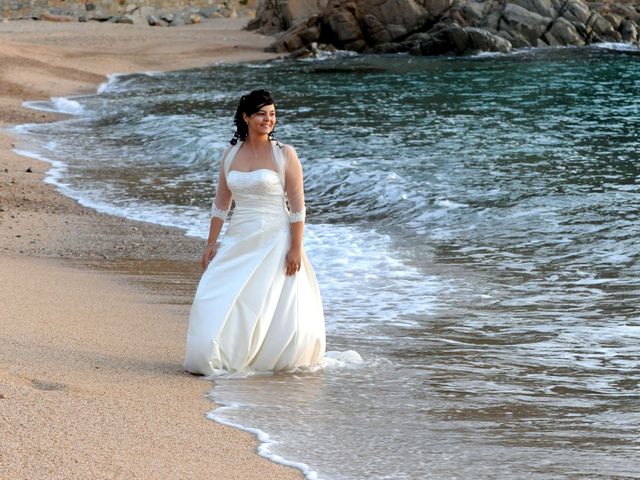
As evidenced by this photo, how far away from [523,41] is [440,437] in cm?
3601

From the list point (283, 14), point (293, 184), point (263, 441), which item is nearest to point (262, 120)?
point (293, 184)

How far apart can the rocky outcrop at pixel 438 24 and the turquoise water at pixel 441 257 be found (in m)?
13.8

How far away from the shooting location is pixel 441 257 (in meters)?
10.1

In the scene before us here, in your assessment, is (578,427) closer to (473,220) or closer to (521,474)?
(521,474)

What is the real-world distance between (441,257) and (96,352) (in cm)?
434

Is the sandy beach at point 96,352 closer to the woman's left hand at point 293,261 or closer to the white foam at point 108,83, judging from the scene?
the woman's left hand at point 293,261

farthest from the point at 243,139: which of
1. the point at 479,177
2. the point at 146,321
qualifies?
the point at 479,177

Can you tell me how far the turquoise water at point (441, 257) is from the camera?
5270mm

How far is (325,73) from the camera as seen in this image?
32.5 metres

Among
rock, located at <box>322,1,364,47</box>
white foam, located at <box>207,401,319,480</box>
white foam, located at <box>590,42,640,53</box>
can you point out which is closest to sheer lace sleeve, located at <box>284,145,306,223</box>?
white foam, located at <box>207,401,319,480</box>

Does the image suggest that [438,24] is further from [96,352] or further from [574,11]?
[96,352]

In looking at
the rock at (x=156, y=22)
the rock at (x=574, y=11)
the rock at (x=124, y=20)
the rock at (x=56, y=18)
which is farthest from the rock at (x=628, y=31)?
the rock at (x=56, y=18)

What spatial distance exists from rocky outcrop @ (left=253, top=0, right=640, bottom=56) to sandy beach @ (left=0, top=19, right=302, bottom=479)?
25925mm

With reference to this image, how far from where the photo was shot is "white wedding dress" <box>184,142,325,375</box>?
250 inches
